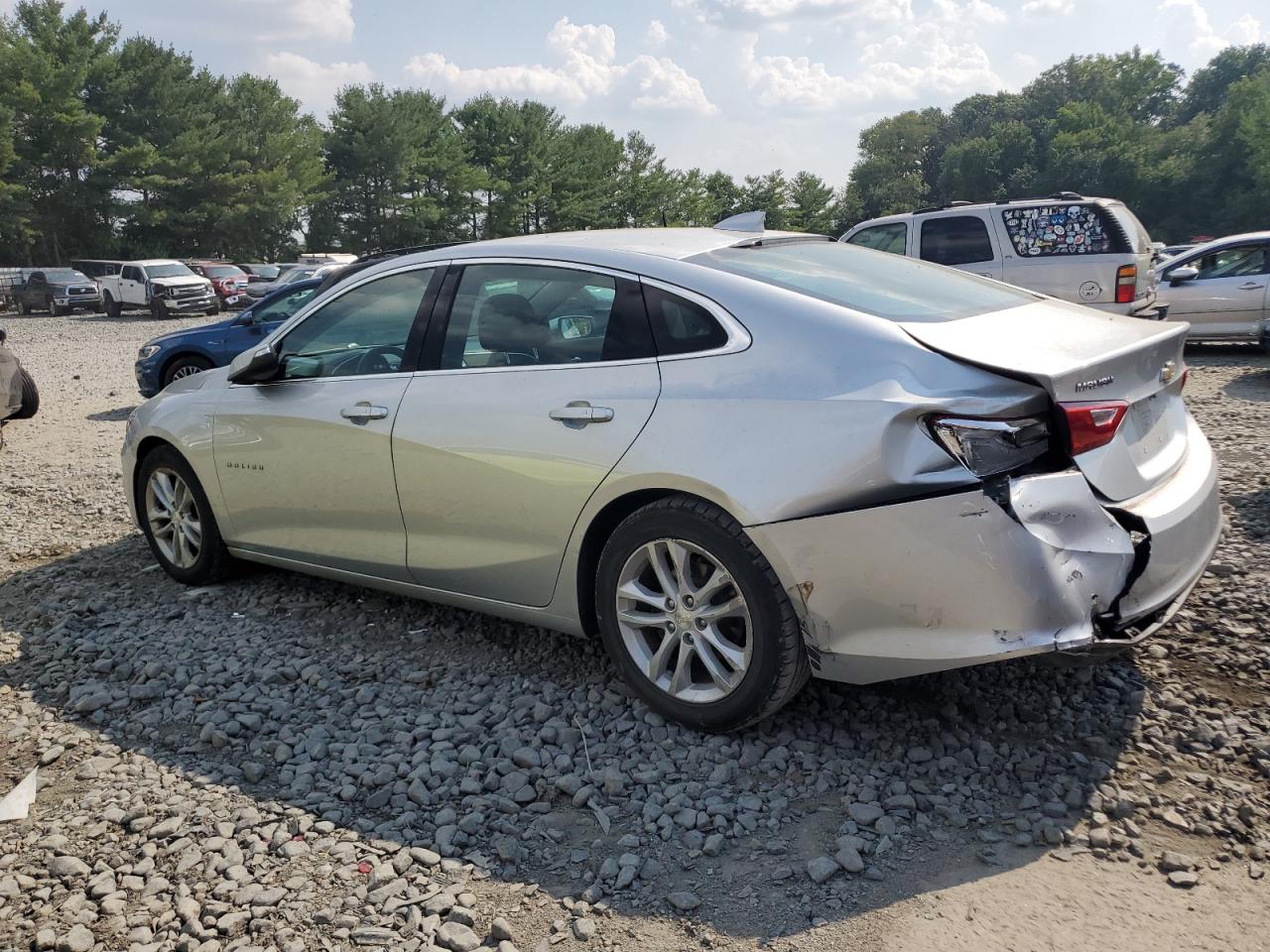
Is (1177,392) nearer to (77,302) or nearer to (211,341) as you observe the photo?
(211,341)

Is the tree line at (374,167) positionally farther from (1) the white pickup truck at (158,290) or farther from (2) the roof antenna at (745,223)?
(2) the roof antenna at (745,223)

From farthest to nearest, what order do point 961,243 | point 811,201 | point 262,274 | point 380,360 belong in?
point 811,201, point 262,274, point 961,243, point 380,360

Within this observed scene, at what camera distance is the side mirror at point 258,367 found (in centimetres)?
470

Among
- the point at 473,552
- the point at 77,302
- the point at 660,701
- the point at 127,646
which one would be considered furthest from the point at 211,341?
the point at 77,302

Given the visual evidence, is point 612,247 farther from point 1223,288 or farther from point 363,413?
point 1223,288

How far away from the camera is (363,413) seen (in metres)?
4.25

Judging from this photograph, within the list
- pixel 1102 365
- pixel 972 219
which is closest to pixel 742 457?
pixel 1102 365

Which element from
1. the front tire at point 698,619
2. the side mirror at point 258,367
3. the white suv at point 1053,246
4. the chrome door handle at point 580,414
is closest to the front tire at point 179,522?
the side mirror at point 258,367

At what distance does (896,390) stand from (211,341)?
1014cm

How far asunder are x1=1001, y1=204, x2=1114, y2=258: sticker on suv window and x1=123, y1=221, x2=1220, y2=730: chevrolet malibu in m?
7.99

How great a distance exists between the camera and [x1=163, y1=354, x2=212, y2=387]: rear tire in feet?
37.1

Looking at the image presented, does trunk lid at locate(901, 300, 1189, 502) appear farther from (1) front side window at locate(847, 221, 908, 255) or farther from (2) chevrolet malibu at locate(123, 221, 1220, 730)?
(1) front side window at locate(847, 221, 908, 255)

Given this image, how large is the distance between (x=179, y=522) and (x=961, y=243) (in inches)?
368

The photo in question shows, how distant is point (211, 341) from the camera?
37.5 feet
